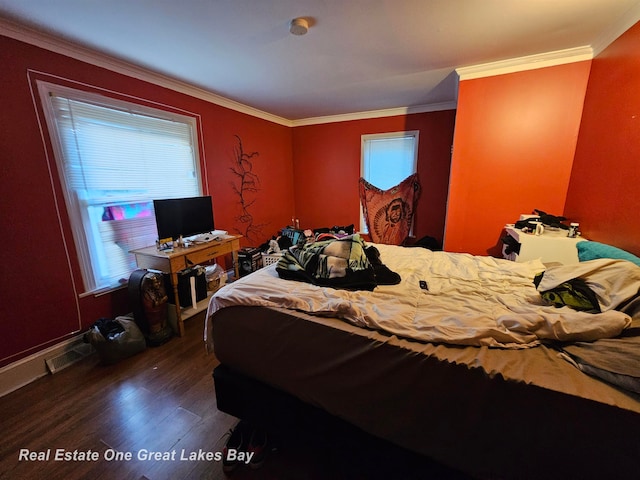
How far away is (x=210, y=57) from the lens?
213cm

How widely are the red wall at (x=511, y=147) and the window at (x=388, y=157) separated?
1.25 metres

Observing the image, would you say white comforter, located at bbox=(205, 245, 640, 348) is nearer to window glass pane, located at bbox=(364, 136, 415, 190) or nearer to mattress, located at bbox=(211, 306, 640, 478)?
mattress, located at bbox=(211, 306, 640, 478)

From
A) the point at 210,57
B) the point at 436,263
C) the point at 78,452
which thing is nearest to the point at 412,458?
the point at 436,263

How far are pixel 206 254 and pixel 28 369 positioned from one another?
1412 mm

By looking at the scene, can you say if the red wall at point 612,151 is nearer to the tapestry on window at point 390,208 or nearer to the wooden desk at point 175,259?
the tapestry on window at point 390,208

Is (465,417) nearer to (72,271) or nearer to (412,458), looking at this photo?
(412,458)

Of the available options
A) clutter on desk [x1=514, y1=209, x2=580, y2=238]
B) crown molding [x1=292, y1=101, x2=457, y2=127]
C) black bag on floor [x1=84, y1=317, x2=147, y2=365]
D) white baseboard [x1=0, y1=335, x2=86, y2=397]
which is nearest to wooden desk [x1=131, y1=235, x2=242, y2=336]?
black bag on floor [x1=84, y1=317, x2=147, y2=365]

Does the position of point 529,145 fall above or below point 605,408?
above

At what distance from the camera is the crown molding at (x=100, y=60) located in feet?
5.48

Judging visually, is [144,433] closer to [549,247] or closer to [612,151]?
[549,247]

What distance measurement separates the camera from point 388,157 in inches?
158

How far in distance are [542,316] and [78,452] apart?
7.55ft

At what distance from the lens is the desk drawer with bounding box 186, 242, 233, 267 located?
239cm

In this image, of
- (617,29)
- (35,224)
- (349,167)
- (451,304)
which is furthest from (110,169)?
(617,29)
